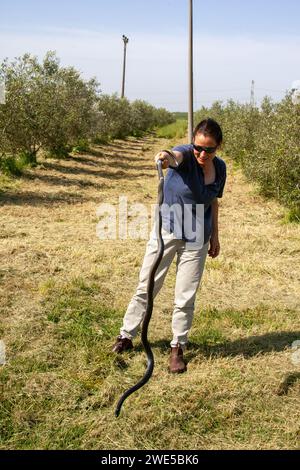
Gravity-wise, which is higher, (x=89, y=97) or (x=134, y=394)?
(x=89, y=97)

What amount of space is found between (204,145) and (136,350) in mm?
2026

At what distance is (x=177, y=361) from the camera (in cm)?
407

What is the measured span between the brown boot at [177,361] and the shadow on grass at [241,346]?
24 centimetres

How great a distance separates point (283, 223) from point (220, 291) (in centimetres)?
420

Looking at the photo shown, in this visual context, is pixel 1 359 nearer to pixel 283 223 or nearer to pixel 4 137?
pixel 283 223

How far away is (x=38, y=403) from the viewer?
3.51 m

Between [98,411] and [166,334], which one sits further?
[166,334]

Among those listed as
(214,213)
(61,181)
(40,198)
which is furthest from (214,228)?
(61,181)

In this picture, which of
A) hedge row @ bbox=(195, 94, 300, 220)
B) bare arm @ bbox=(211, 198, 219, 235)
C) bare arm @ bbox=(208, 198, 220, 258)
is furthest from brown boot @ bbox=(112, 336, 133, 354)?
hedge row @ bbox=(195, 94, 300, 220)

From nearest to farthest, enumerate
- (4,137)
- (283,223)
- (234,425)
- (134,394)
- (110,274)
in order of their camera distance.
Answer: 1. (234,425)
2. (134,394)
3. (110,274)
4. (283,223)
5. (4,137)

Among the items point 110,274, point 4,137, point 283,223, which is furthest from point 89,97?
point 110,274

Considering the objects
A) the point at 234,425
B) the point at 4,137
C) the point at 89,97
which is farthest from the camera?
the point at 89,97

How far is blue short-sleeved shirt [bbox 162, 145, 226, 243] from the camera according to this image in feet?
12.0

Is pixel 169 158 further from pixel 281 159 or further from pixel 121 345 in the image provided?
pixel 281 159
